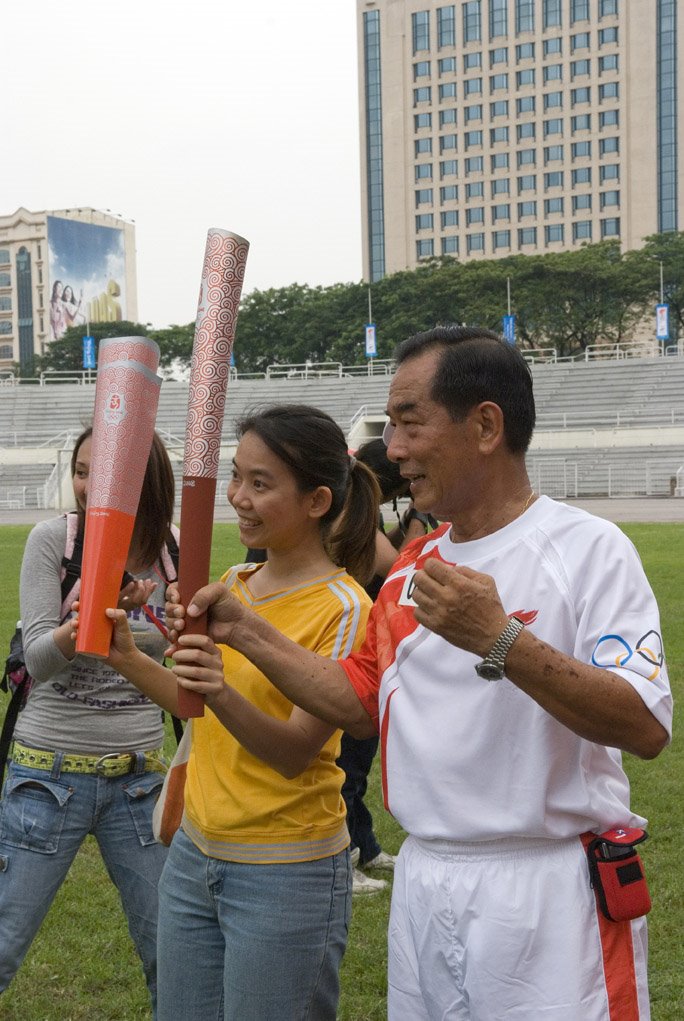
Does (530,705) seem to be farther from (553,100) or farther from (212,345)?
(553,100)

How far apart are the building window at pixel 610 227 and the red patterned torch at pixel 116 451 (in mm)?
92929

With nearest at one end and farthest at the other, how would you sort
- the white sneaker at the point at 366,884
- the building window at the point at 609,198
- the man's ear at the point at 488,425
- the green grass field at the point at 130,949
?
the man's ear at the point at 488,425 → the green grass field at the point at 130,949 → the white sneaker at the point at 366,884 → the building window at the point at 609,198

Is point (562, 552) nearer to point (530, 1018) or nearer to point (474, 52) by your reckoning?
point (530, 1018)

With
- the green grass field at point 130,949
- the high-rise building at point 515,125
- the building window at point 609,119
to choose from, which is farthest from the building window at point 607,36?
the green grass field at point 130,949

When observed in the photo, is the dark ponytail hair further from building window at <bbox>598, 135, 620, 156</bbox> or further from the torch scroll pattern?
building window at <bbox>598, 135, 620, 156</bbox>

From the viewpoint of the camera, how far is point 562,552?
1891 mm

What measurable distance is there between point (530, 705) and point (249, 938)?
2.55ft

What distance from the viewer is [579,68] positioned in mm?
92000

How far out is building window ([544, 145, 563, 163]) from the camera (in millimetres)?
93812

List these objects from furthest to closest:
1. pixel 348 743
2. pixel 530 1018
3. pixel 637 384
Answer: pixel 637 384
pixel 348 743
pixel 530 1018

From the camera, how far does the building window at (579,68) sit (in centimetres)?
9162

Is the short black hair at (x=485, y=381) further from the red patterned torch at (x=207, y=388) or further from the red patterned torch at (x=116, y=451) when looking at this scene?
the red patterned torch at (x=116, y=451)

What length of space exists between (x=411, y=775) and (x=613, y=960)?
0.43 m

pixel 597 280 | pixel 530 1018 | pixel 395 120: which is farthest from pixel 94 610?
pixel 395 120
